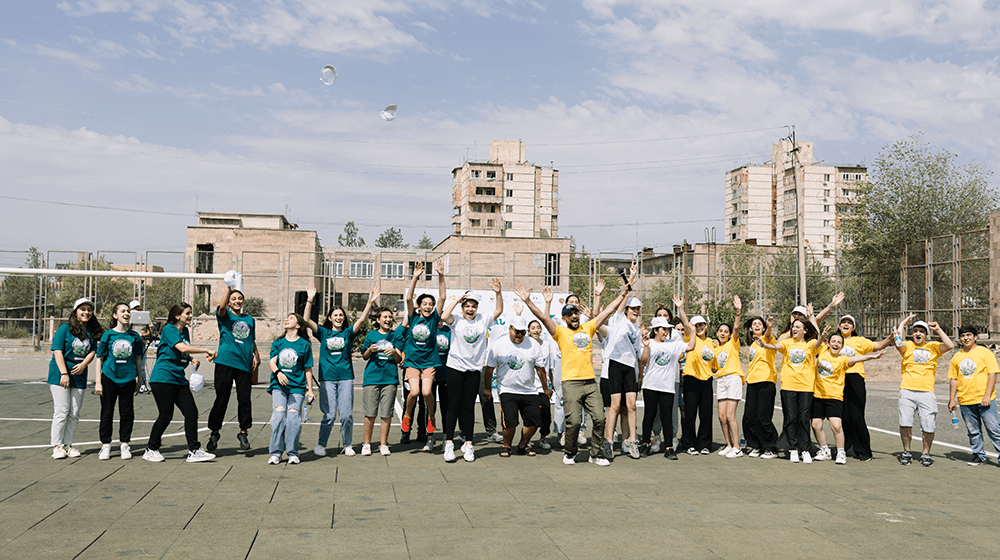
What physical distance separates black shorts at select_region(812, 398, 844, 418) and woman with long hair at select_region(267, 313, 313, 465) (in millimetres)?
5983

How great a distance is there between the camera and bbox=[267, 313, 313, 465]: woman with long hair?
823 centimetres

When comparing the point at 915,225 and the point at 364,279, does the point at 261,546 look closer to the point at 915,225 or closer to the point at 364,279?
the point at 915,225

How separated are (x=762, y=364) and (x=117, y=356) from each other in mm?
7509

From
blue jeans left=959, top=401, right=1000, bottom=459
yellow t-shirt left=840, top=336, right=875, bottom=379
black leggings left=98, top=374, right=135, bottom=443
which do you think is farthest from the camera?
yellow t-shirt left=840, top=336, right=875, bottom=379

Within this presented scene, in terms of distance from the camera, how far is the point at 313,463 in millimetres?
8305

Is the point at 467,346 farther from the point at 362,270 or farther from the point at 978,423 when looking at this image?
the point at 362,270

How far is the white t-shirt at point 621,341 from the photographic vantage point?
9086 millimetres

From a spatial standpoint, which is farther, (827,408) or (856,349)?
(856,349)

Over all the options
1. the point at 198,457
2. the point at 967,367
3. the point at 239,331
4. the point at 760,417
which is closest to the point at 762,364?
the point at 760,417

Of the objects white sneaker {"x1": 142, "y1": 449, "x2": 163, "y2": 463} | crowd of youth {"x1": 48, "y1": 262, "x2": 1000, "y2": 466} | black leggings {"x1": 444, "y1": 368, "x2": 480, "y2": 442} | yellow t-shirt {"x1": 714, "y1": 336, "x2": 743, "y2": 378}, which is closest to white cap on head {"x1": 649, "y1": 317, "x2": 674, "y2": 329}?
crowd of youth {"x1": 48, "y1": 262, "x2": 1000, "y2": 466}

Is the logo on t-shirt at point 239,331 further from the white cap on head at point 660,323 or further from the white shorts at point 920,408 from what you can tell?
the white shorts at point 920,408

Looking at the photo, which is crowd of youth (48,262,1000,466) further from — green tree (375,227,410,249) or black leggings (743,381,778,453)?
green tree (375,227,410,249)

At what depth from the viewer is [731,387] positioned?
9.63 m

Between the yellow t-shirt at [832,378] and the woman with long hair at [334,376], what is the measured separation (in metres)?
5.54
